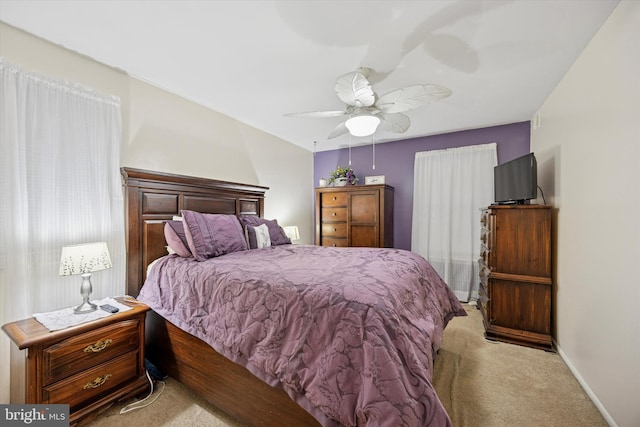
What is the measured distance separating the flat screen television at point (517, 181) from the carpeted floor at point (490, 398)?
1.47 metres

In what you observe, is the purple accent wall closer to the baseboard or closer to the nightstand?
the baseboard

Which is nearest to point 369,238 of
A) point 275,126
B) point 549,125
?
point 275,126

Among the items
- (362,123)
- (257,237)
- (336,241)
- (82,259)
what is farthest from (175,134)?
(336,241)

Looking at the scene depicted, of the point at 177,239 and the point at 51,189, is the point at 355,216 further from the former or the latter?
the point at 51,189

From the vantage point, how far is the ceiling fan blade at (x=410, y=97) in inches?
70.0

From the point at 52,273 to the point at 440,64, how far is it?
334 cm

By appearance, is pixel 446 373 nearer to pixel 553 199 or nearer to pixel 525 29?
pixel 553 199

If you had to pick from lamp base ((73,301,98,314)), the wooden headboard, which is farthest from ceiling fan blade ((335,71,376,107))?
lamp base ((73,301,98,314))

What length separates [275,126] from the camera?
146 inches

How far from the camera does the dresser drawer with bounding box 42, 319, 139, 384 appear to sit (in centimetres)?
145

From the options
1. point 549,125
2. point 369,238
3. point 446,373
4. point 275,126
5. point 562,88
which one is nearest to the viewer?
point 446,373

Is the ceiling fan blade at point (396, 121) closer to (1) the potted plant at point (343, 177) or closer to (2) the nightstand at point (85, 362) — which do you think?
(1) the potted plant at point (343, 177)

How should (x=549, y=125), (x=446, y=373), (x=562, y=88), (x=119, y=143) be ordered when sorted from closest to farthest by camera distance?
1. (x=446, y=373)
2. (x=119, y=143)
3. (x=562, y=88)
4. (x=549, y=125)

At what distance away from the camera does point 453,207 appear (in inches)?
155
